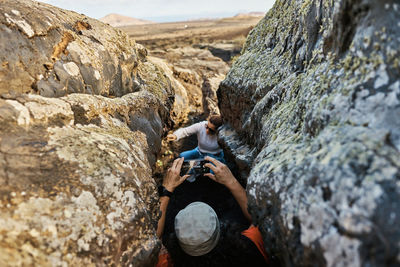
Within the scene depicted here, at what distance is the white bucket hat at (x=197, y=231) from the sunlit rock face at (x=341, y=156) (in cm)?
97

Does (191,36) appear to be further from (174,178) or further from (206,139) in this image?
(174,178)

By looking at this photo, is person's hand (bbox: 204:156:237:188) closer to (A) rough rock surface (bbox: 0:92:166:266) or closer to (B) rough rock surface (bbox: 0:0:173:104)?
(A) rough rock surface (bbox: 0:92:166:266)

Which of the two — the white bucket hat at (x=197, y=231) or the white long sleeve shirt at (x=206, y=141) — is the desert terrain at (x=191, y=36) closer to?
the white long sleeve shirt at (x=206, y=141)

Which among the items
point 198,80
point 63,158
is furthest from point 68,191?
point 198,80

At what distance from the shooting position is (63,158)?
6.76 feet

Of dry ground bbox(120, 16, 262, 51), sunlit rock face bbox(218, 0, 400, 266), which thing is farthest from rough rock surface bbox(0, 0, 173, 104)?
dry ground bbox(120, 16, 262, 51)

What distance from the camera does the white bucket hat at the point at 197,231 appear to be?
282 centimetres

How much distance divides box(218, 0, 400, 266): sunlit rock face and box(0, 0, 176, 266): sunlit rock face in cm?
110

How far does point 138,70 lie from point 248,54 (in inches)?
89.3

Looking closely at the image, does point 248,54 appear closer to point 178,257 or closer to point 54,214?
point 178,257

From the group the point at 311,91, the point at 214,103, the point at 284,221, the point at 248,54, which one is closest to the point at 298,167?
the point at 284,221

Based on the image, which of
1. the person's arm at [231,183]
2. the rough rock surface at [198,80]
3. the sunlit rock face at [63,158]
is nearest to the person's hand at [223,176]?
the person's arm at [231,183]

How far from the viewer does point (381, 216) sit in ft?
3.64

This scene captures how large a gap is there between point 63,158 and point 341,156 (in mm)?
1974
